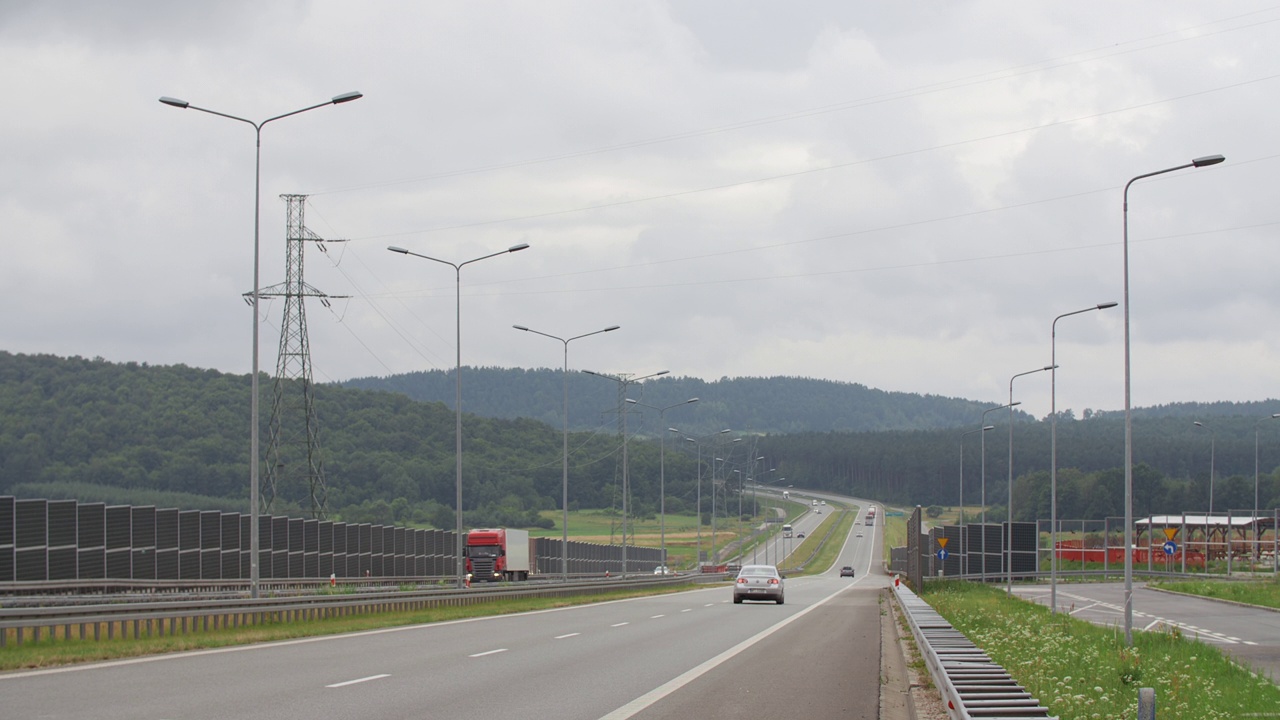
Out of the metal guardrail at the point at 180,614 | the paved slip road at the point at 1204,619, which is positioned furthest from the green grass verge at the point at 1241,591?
the metal guardrail at the point at 180,614

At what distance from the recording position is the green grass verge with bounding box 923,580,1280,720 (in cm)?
1303

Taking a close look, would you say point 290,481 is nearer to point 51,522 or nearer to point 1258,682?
point 51,522

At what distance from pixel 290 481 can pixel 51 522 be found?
6609 centimetres

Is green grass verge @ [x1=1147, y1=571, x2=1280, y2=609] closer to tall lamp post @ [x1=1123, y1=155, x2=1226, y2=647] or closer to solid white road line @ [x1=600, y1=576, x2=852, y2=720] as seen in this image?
tall lamp post @ [x1=1123, y1=155, x2=1226, y2=647]

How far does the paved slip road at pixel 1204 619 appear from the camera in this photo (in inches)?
1085

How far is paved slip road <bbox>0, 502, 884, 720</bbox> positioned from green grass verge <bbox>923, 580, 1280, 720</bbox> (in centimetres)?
212

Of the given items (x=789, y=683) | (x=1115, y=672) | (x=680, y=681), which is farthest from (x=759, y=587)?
(x=1115, y=672)

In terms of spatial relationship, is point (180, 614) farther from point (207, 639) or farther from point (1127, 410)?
point (1127, 410)

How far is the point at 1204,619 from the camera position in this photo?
40281 millimetres

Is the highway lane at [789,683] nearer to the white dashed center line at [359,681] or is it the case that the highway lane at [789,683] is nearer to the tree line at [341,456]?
the white dashed center line at [359,681]

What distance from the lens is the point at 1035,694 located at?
44.7ft

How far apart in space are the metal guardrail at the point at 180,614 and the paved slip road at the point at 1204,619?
1858 centimetres

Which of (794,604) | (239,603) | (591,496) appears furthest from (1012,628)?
(591,496)

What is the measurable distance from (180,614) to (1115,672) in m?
16.6
